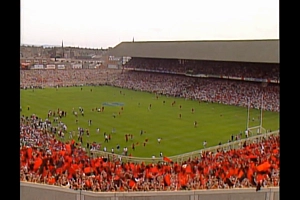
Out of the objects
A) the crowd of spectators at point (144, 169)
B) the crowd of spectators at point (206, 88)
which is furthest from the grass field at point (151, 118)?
the crowd of spectators at point (144, 169)

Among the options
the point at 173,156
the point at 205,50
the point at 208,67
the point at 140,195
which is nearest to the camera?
the point at 140,195

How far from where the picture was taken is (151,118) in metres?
15.8

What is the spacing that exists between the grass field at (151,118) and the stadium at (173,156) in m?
0.55

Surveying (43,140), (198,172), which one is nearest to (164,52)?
(43,140)

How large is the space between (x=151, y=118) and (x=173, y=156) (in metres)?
5.79

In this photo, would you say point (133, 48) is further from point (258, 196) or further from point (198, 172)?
point (258, 196)

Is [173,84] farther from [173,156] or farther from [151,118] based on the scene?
[173,156]

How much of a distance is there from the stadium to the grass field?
0.55 metres

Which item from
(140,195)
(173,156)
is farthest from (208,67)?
(140,195)

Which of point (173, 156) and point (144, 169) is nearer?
point (144, 169)

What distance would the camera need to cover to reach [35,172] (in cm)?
546
